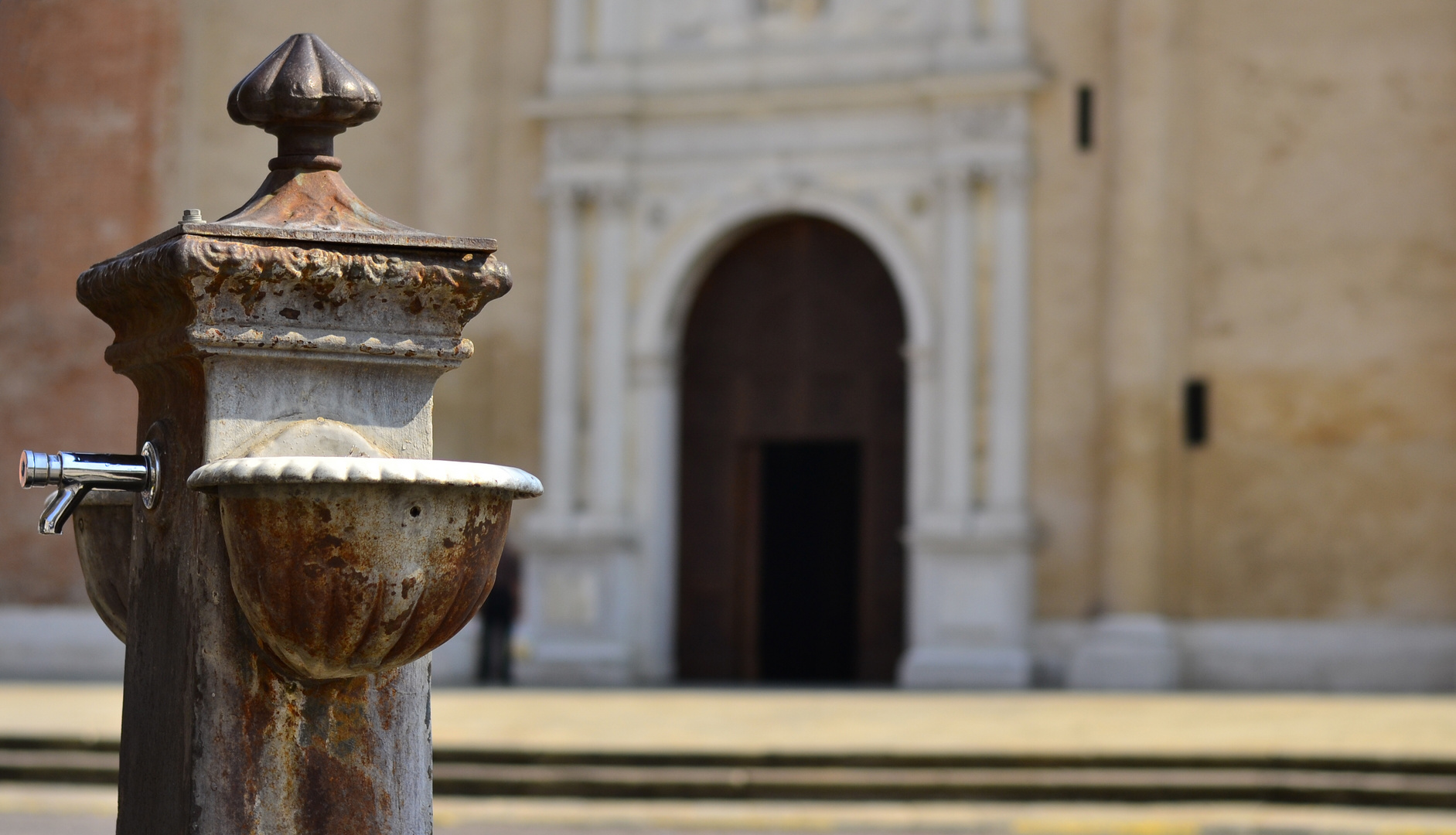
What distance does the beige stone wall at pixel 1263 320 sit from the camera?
1412cm

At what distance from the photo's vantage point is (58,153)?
16.5 meters

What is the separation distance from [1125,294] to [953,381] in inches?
58.5

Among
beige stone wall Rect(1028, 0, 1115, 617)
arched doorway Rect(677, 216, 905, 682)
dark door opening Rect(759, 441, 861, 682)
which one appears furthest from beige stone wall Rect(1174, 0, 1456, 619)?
dark door opening Rect(759, 441, 861, 682)

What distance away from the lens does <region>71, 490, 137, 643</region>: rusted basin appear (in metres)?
3.60

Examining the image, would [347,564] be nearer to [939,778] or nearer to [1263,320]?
[939,778]

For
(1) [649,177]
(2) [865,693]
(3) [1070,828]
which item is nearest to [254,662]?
(3) [1070,828]

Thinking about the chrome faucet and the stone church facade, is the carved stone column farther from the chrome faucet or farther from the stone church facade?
the stone church facade

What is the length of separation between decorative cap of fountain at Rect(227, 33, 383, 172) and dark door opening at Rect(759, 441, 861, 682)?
14.0 meters

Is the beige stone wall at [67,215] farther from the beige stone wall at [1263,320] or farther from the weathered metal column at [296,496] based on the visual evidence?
the weathered metal column at [296,496]

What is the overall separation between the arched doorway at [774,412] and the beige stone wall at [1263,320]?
1.47 meters

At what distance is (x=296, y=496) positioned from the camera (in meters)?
2.89

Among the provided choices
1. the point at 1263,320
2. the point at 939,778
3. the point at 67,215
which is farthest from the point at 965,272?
the point at 67,215

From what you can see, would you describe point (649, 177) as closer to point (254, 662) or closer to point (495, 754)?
point (495, 754)

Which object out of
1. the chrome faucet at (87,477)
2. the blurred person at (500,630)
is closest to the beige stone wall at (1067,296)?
the blurred person at (500,630)
